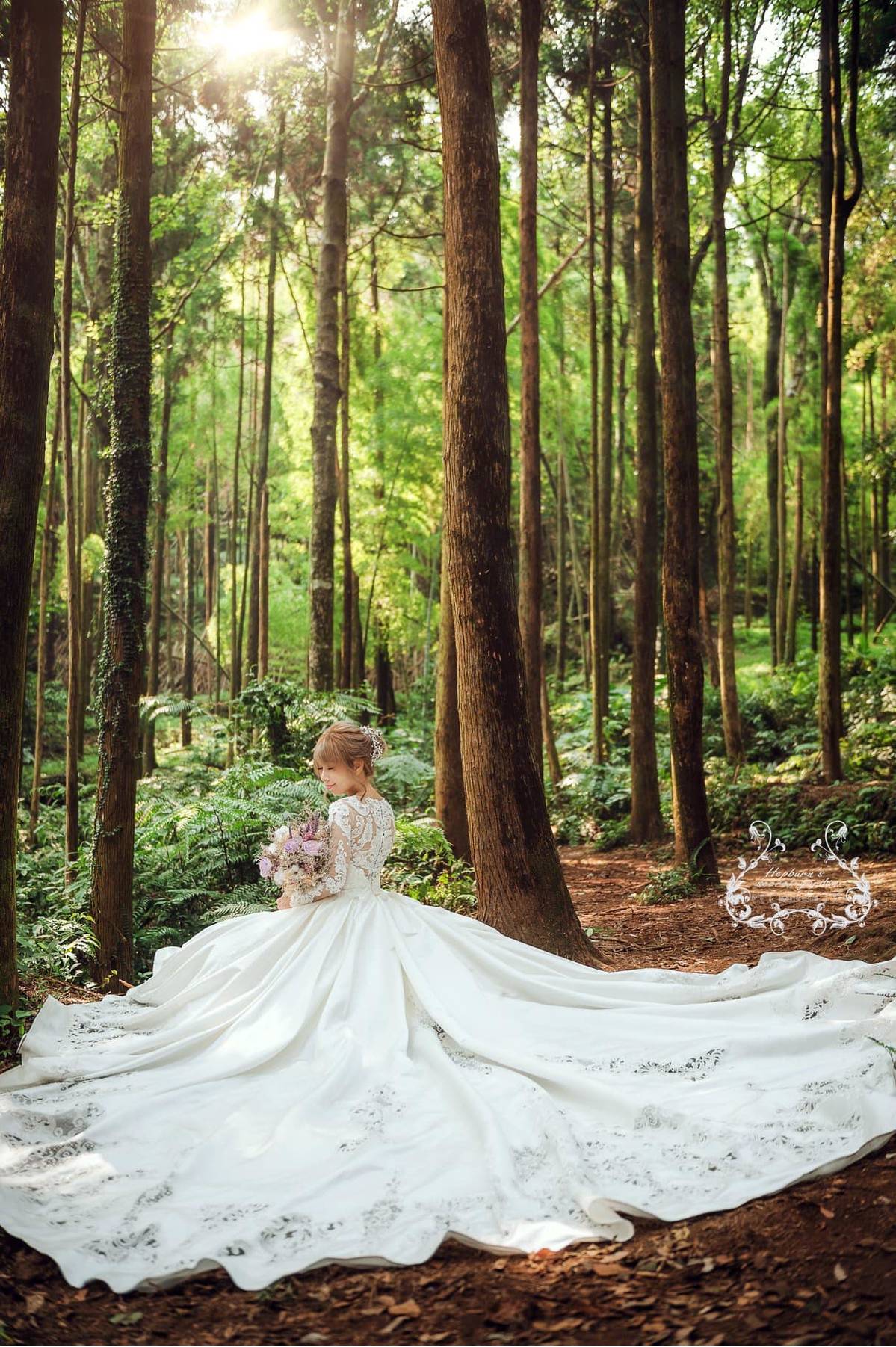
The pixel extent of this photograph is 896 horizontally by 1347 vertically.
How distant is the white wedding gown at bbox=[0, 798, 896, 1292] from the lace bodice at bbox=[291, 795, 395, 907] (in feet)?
0.04

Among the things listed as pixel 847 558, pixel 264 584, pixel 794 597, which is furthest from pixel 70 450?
pixel 794 597

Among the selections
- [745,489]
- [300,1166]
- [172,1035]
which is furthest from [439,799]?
[745,489]

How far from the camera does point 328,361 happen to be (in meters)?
11.6

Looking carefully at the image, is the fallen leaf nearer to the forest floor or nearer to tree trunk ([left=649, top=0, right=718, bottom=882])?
the forest floor

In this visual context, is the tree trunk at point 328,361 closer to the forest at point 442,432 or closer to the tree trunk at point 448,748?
the forest at point 442,432

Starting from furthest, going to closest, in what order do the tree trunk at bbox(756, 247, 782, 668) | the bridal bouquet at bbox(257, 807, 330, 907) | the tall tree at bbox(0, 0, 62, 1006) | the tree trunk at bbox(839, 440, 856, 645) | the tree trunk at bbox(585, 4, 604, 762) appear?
the tree trunk at bbox(756, 247, 782, 668) → the tree trunk at bbox(839, 440, 856, 645) → the tree trunk at bbox(585, 4, 604, 762) → the bridal bouquet at bbox(257, 807, 330, 907) → the tall tree at bbox(0, 0, 62, 1006)

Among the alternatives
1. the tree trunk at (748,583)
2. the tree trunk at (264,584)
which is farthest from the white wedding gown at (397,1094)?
the tree trunk at (748,583)

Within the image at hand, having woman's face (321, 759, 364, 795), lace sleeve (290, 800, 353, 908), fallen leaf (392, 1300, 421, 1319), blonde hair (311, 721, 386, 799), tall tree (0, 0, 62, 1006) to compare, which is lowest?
fallen leaf (392, 1300, 421, 1319)

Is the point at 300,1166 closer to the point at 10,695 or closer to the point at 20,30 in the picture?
the point at 10,695

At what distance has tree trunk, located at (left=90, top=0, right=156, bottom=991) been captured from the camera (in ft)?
19.4

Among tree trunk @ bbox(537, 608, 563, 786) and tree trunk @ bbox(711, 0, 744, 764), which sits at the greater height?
tree trunk @ bbox(711, 0, 744, 764)

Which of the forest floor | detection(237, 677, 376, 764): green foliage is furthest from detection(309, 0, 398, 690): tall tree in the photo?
the forest floor

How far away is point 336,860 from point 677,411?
17.2ft

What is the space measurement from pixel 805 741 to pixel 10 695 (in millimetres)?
10659
